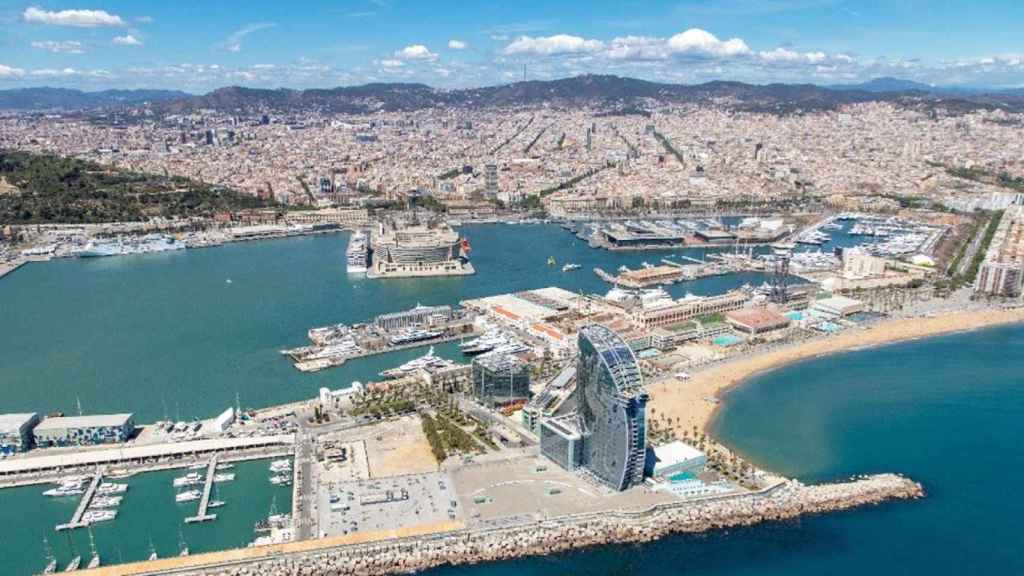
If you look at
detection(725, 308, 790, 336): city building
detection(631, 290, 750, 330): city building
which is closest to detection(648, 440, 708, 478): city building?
detection(631, 290, 750, 330): city building

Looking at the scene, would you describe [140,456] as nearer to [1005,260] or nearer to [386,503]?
[386,503]

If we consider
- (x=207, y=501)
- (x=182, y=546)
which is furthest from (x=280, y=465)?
(x=182, y=546)

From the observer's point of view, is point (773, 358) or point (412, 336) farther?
point (412, 336)

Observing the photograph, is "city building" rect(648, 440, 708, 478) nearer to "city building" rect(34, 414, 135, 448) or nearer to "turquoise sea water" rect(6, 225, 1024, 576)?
"turquoise sea water" rect(6, 225, 1024, 576)

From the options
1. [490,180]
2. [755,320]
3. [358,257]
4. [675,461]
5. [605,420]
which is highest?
[490,180]

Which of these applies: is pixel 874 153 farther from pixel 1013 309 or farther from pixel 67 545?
pixel 67 545

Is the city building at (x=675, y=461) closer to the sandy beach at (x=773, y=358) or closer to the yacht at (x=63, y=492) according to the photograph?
the sandy beach at (x=773, y=358)

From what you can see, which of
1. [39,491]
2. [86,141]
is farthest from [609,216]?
[86,141]
